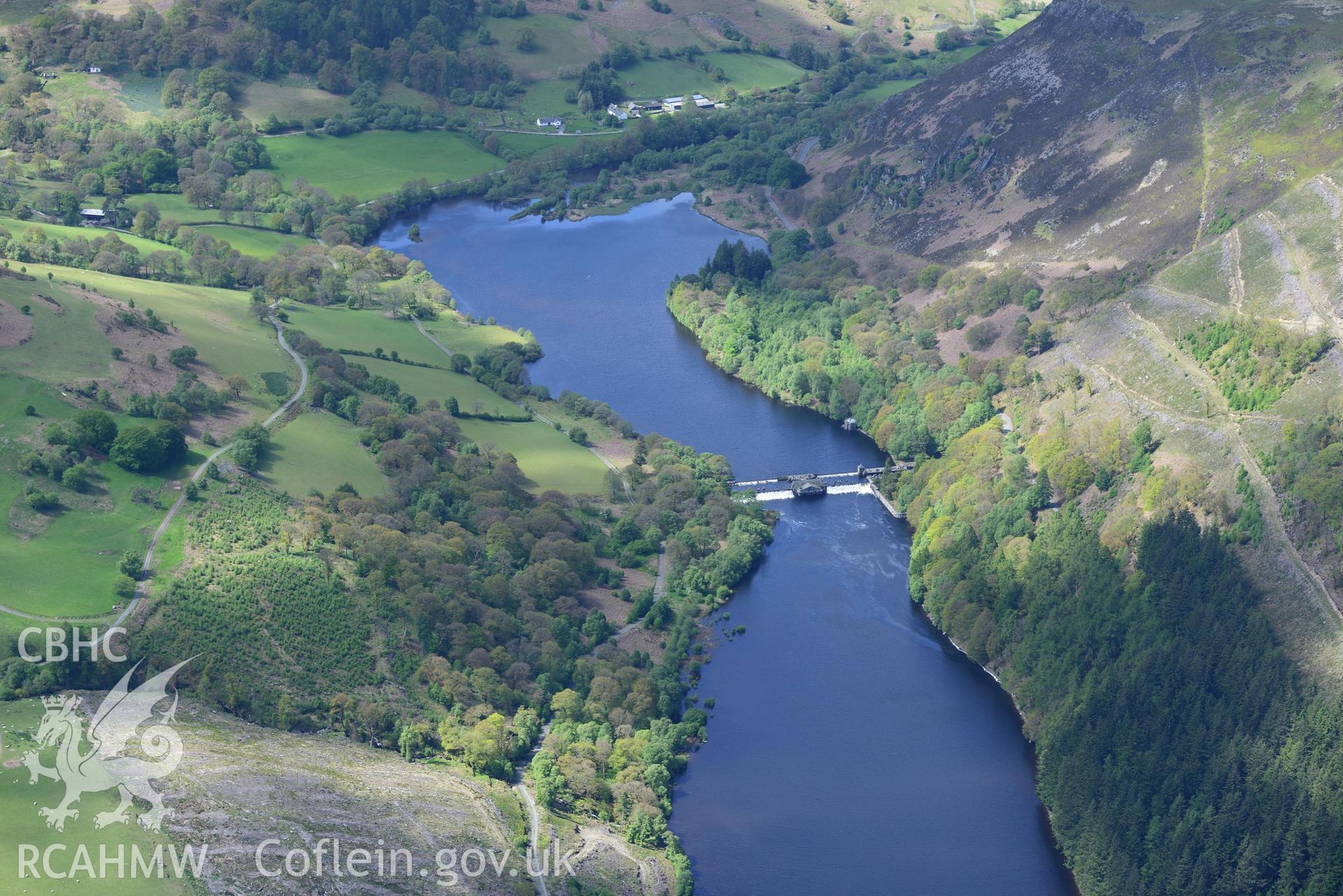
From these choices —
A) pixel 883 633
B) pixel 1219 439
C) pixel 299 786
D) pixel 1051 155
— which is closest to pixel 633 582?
pixel 883 633

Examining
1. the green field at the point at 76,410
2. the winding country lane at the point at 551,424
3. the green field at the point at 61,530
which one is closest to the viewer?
the green field at the point at 61,530

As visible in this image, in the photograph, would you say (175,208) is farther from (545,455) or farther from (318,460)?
(318,460)

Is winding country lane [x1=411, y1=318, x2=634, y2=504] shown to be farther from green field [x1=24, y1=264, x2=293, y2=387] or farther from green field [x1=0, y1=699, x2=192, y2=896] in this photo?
green field [x1=0, y1=699, x2=192, y2=896]

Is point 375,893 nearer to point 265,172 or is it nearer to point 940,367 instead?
point 940,367

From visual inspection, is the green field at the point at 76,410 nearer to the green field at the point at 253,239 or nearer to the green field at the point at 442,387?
the green field at the point at 442,387

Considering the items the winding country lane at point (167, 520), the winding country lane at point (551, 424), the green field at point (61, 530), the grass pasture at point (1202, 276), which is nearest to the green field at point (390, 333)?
the winding country lane at point (551, 424)

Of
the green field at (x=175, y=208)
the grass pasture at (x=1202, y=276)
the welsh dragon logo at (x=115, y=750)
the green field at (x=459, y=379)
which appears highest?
the grass pasture at (x=1202, y=276)
